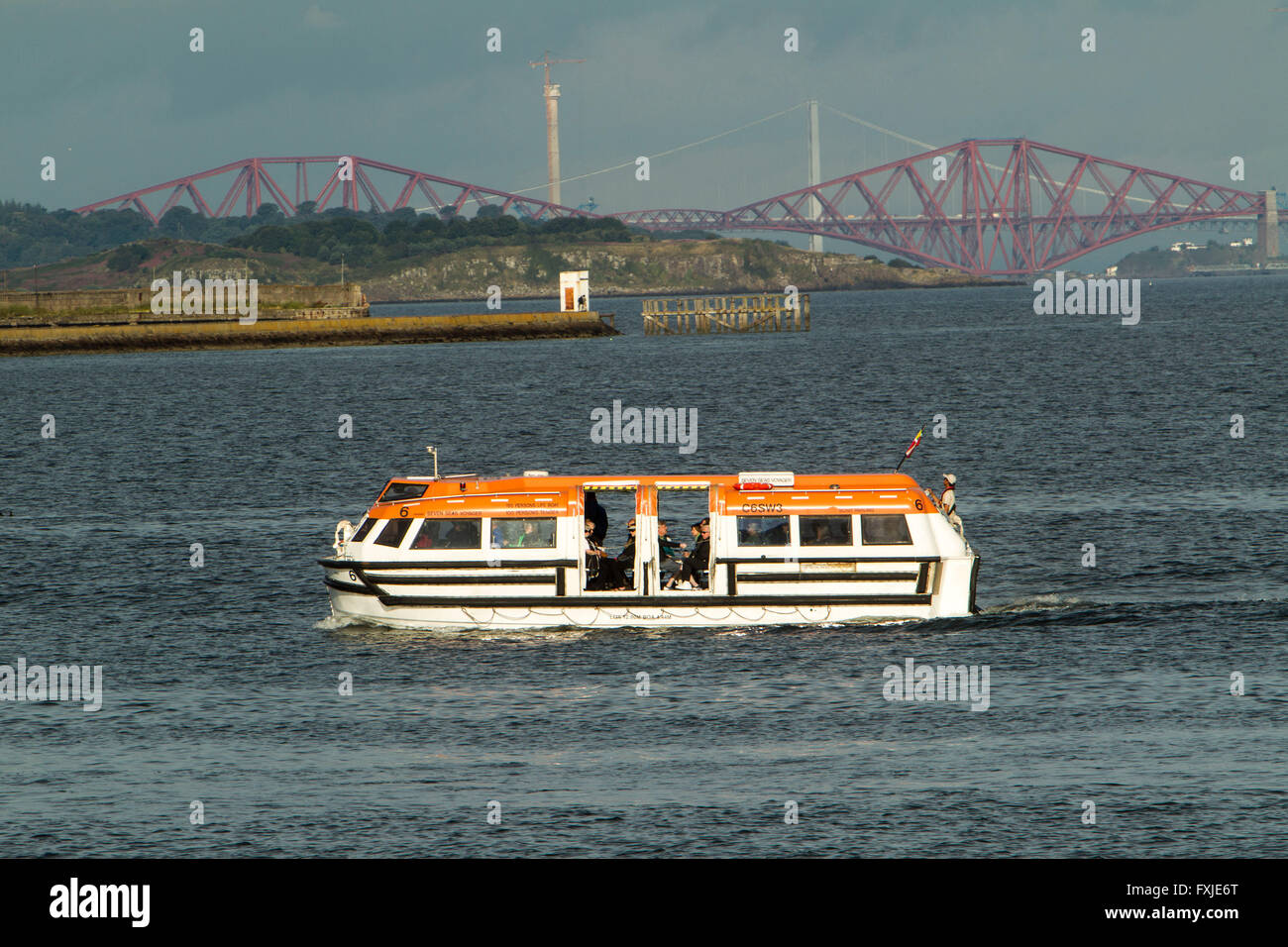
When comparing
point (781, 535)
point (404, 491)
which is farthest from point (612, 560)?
point (404, 491)

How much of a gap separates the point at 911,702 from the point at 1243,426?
5174cm

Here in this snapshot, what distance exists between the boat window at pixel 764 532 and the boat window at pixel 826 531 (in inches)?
14.0

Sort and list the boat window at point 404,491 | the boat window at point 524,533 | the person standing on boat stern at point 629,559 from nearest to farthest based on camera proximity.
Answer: the boat window at point 524,533 → the person standing on boat stern at point 629,559 → the boat window at point 404,491

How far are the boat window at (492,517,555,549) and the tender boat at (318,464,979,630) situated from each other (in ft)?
0.08

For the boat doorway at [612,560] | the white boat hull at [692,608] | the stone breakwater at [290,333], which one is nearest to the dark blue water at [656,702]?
the white boat hull at [692,608]

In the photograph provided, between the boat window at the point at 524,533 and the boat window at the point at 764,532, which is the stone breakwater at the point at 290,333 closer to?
the boat window at the point at 524,533

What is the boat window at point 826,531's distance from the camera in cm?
2961

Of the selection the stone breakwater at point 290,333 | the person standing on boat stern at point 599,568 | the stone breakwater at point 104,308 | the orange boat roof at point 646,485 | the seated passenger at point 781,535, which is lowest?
the person standing on boat stern at point 599,568

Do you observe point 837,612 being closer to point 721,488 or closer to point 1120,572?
point 721,488

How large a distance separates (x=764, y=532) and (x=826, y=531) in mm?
1259

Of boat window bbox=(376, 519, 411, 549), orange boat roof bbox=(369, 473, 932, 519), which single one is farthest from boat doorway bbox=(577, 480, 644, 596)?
boat window bbox=(376, 519, 411, 549)

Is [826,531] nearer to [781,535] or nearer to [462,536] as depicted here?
[781,535]

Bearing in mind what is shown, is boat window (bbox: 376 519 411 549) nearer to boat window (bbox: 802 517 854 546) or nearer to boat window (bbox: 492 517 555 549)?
boat window (bbox: 492 517 555 549)

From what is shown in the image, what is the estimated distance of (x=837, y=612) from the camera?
30.2 m
